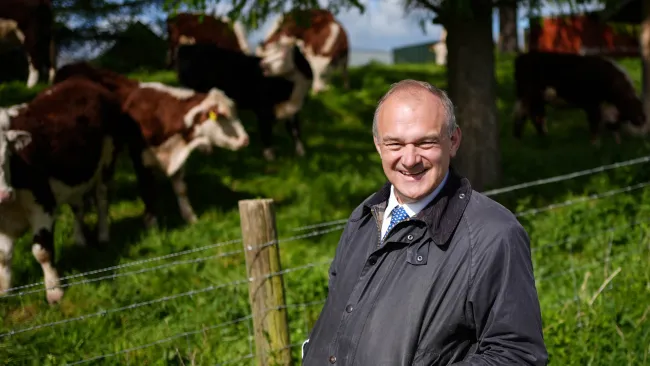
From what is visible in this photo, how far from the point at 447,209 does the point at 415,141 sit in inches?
9.3

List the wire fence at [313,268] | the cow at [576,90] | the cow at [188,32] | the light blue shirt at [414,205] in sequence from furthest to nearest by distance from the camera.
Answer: the cow at [188,32]
the cow at [576,90]
the wire fence at [313,268]
the light blue shirt at [414,205]

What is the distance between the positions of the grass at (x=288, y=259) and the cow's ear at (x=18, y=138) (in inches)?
44.4

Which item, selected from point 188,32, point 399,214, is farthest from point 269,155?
point 399,214

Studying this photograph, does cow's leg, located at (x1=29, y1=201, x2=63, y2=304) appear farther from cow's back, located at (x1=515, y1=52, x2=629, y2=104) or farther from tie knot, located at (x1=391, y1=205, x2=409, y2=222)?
cow's back, located at (x1=515, y1=52, x2=629, y2=104)

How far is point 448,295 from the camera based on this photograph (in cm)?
215

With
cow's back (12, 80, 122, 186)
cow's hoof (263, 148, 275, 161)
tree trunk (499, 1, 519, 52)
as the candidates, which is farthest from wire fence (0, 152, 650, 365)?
tree trunk (499, 1, 519, 52)

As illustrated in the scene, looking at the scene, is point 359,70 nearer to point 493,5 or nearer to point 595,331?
point 493,5

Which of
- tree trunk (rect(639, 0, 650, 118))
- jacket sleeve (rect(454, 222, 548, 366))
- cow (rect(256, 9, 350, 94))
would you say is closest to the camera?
jacket sleeve (rect(454, 222, 548, 366))

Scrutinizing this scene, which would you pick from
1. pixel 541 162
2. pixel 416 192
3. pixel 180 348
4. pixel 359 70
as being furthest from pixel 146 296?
Answer: pixel 359 70

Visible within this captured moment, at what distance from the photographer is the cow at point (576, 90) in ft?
42.4

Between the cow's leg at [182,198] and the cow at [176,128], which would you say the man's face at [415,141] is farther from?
the cow at [176,128]

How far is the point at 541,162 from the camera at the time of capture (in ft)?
33.4

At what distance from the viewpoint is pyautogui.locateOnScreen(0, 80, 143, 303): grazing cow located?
593 cm

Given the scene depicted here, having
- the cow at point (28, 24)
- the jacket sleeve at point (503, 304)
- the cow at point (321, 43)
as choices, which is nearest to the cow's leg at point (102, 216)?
the cow at point (28, 24)
